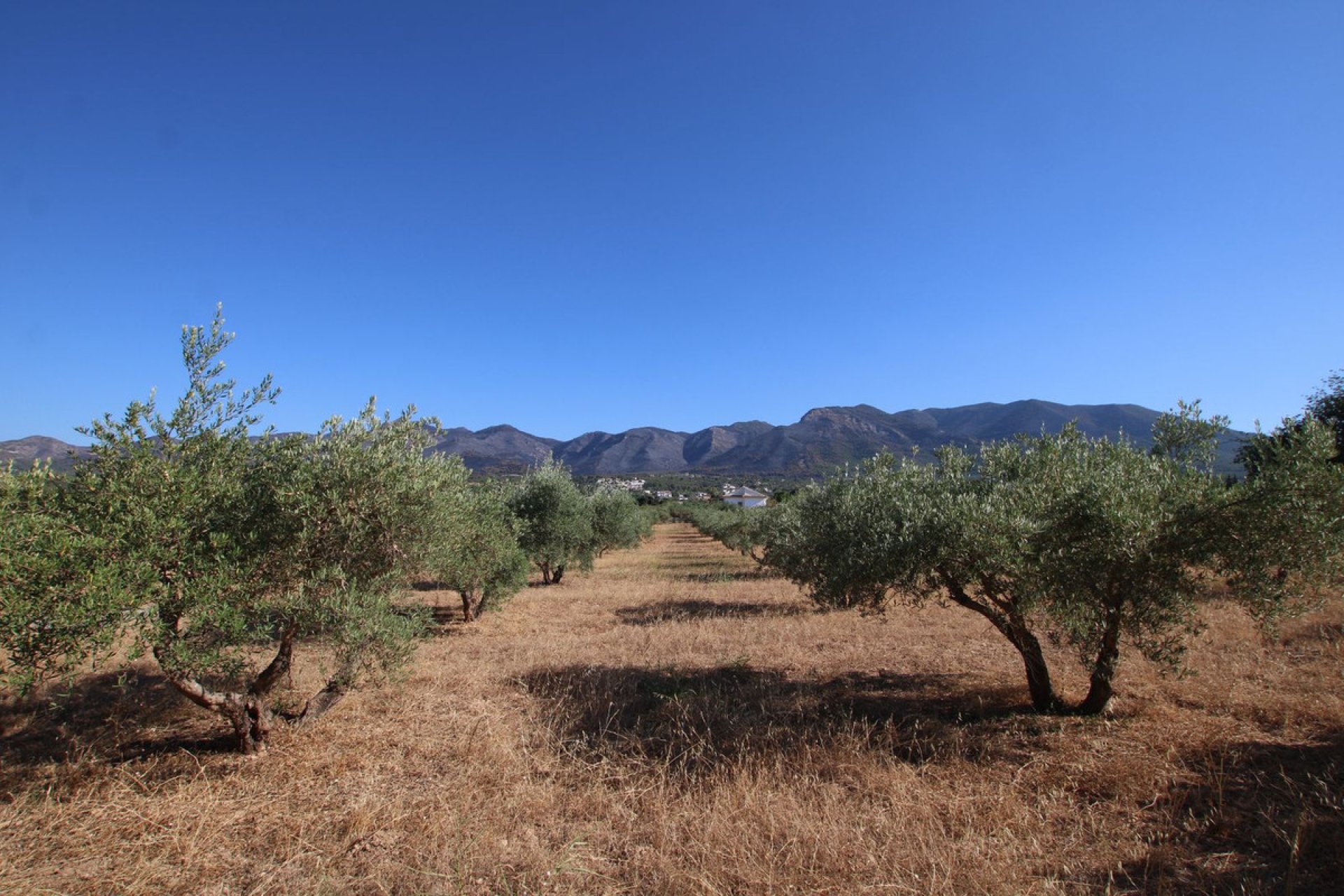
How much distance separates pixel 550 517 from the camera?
26.4 m

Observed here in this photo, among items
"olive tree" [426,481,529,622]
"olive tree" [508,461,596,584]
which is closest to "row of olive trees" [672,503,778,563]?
"olive tree" [508,461,596,584]

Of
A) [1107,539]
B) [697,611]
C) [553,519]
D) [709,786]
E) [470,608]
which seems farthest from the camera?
[553,519]

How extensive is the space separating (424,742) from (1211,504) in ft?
39.1

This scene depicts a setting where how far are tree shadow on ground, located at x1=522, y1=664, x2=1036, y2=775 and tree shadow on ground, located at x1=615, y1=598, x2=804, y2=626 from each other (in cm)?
638

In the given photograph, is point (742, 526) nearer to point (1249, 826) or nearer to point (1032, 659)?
point (1032, 659)

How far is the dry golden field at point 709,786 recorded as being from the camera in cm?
552

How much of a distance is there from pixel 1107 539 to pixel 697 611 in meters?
14.8

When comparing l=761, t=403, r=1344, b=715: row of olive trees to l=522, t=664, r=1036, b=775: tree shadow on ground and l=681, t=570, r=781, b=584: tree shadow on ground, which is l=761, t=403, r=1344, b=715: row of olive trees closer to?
l=522, t=664, r=1036, b=775: tree shadow on ground

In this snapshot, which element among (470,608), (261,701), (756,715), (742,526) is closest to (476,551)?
(470,608)

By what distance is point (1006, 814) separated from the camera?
6.41 metres

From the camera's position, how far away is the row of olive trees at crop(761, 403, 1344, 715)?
7.54 m

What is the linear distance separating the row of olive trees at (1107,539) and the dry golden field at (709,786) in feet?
5.59

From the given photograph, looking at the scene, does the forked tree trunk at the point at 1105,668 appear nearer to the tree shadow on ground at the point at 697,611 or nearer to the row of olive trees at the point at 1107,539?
the row of olive trees at the point at 1107,539

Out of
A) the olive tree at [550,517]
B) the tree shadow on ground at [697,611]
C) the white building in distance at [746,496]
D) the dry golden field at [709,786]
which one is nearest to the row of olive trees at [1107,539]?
the dry golden field at [709,786]
